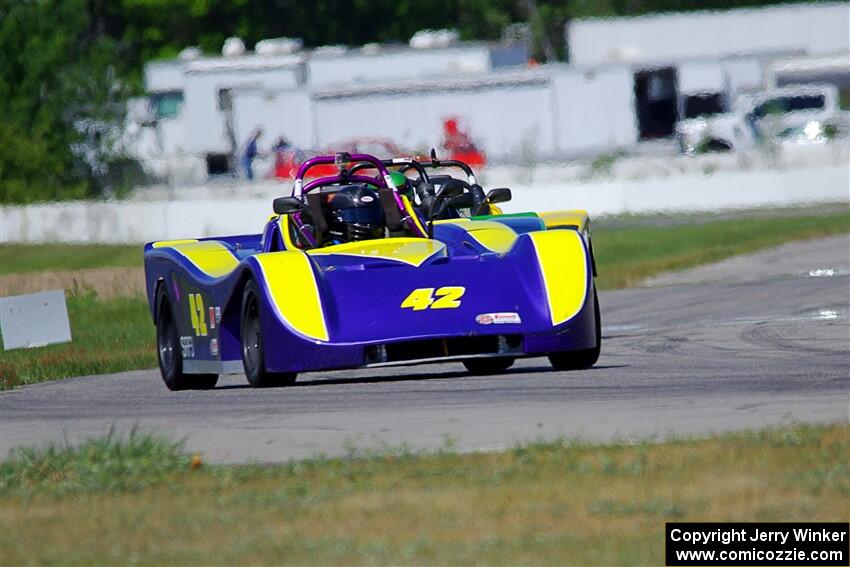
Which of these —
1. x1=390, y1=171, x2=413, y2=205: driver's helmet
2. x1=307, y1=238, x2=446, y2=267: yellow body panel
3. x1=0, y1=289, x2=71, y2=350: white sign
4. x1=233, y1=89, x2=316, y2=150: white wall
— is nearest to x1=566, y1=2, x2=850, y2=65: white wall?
x1=233, y1=89, x2=316, y2=150: white wall

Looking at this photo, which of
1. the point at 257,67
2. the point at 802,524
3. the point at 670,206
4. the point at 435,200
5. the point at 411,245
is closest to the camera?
the point at 802,524

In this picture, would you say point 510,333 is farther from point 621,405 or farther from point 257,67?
Result: point 257,67

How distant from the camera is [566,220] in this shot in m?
14.3

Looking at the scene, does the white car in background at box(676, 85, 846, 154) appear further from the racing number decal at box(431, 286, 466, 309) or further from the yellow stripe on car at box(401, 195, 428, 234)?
the racing number decal at box(431, 286, 466, 309)

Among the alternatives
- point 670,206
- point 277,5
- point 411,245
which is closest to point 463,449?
point 411,245

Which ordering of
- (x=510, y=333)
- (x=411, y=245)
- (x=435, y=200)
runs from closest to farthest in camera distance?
(x=510, y=333), (x=411, y=245), (x=435, y=200)

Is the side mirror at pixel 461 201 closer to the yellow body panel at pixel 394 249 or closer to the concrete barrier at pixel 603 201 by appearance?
the yellow body panel at pixel 394 249

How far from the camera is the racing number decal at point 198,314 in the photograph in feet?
41.5

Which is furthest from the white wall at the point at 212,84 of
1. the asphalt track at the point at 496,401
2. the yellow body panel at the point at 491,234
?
the yellow body panel at the point at 491,234

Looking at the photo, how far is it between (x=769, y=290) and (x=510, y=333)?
8983 mm

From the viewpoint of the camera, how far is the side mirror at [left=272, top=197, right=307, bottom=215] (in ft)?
40.7

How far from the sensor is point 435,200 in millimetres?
14047

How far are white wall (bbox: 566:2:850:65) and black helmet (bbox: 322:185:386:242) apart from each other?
40304 mm

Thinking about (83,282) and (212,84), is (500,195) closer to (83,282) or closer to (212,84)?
(83,282)
